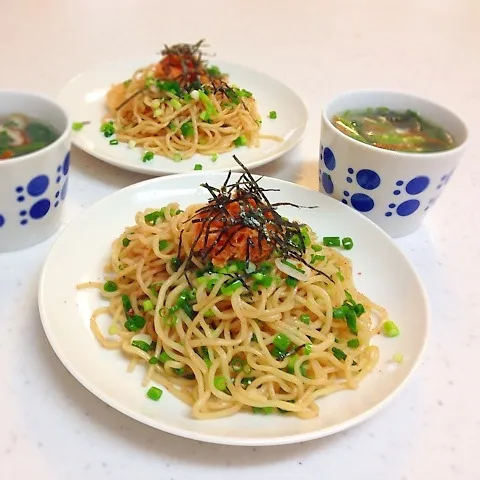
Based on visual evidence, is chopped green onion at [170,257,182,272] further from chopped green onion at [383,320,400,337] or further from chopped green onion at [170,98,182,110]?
chopped green onion at [170,98,182,110]

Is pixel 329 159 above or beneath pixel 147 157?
above

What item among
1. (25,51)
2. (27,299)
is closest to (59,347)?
(27,299)

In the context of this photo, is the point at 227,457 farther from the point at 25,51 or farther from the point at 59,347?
the point at 25,51

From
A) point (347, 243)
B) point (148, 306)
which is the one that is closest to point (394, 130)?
point (347, 243)

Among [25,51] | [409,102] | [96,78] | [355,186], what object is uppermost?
[409,102]

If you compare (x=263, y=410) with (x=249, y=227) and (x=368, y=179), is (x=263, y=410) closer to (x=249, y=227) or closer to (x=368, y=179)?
(x=249, y=227)

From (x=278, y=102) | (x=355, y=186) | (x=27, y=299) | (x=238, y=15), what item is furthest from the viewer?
(x=238, y=15)

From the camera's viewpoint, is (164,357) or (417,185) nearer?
(164,357)
